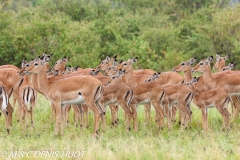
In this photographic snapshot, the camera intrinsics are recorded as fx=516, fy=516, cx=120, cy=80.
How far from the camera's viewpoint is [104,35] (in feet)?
87.5

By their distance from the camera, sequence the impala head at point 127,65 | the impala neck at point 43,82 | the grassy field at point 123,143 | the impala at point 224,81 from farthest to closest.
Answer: the impala head at point 127,65
the impala at point 224,81
the impala neck at point 43,82
the grassy field at point 123,143

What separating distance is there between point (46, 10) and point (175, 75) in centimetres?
1924

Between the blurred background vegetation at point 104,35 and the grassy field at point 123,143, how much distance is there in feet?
37.9

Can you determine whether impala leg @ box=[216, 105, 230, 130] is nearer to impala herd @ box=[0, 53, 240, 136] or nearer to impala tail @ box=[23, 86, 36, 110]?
impala herd @ box=[0, 53, 240, 136]

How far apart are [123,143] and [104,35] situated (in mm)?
18887

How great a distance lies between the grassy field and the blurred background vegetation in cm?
1155

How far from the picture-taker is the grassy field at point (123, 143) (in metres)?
7.15

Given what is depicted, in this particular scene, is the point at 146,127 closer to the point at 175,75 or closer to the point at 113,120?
the point at 113,120

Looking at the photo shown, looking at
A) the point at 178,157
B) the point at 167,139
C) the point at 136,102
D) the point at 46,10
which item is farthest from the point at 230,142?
the point at 46,10

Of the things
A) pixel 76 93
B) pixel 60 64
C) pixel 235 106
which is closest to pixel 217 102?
pixel 235 106

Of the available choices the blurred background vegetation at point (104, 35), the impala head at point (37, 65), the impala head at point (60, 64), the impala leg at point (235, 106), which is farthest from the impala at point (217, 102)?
the blurred background vegetation at point (104, 35)

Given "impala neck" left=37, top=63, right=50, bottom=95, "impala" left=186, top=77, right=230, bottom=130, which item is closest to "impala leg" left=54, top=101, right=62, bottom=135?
"impala neck" left=37, top=63, right=50, bottom=95

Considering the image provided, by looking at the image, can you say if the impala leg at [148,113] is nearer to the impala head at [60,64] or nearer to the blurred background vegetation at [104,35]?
the impala head at [60,64]

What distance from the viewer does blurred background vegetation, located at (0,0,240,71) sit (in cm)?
2195
